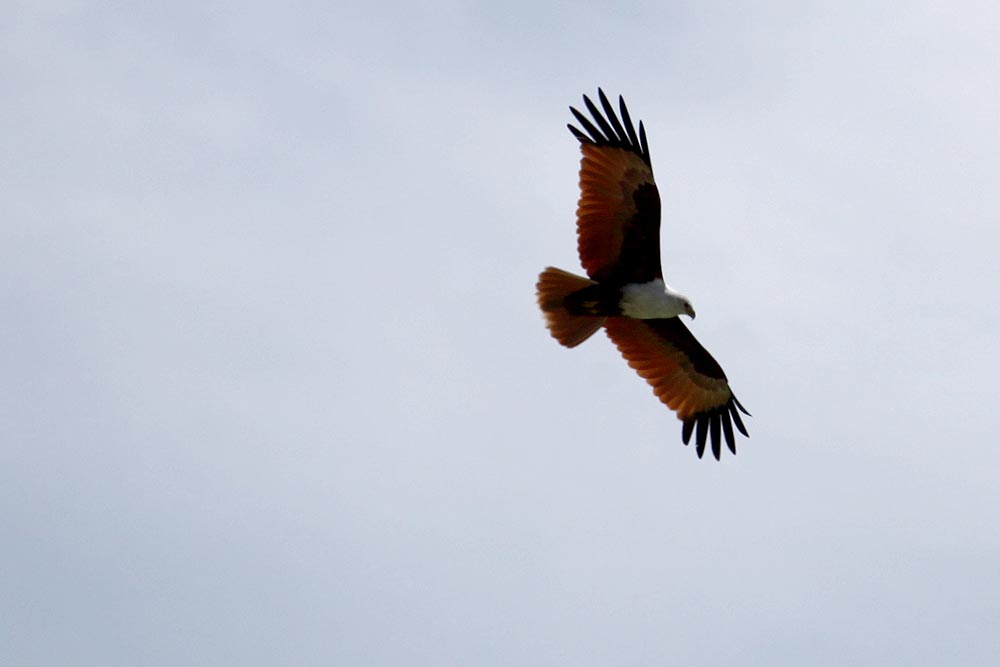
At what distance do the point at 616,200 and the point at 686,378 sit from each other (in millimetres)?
2724

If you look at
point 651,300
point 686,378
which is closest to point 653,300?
point 651,300

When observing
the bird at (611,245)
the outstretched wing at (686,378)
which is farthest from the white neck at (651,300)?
the outstretched wing at (686,378)

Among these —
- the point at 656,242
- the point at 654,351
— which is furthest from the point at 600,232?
the point at 654,351

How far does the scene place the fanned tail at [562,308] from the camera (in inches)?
703

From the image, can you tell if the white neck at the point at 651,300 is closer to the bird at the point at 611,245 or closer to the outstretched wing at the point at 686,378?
the bird at the point at 611,245

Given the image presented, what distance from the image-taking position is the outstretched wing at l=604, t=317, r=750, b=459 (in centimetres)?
1916

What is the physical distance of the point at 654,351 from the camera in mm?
19281

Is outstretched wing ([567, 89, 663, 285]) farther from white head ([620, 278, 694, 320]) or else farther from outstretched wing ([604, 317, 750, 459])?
outstretched wing ([604, 317, 750, 459])

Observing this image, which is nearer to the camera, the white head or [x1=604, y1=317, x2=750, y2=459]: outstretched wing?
the white head

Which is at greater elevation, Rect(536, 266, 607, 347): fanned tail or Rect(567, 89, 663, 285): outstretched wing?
Rect(567, 89, 663, 285): outstretched wing

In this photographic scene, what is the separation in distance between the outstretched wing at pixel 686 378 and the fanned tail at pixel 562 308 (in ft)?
3.09

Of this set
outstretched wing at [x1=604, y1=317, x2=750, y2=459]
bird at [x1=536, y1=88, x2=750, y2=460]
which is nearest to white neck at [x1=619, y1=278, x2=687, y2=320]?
bird at [x1=536, y1=88, x2=750, y2=460]

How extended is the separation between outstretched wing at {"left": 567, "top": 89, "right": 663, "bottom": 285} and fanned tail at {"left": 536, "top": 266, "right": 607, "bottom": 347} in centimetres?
28

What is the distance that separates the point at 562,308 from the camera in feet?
59.1
